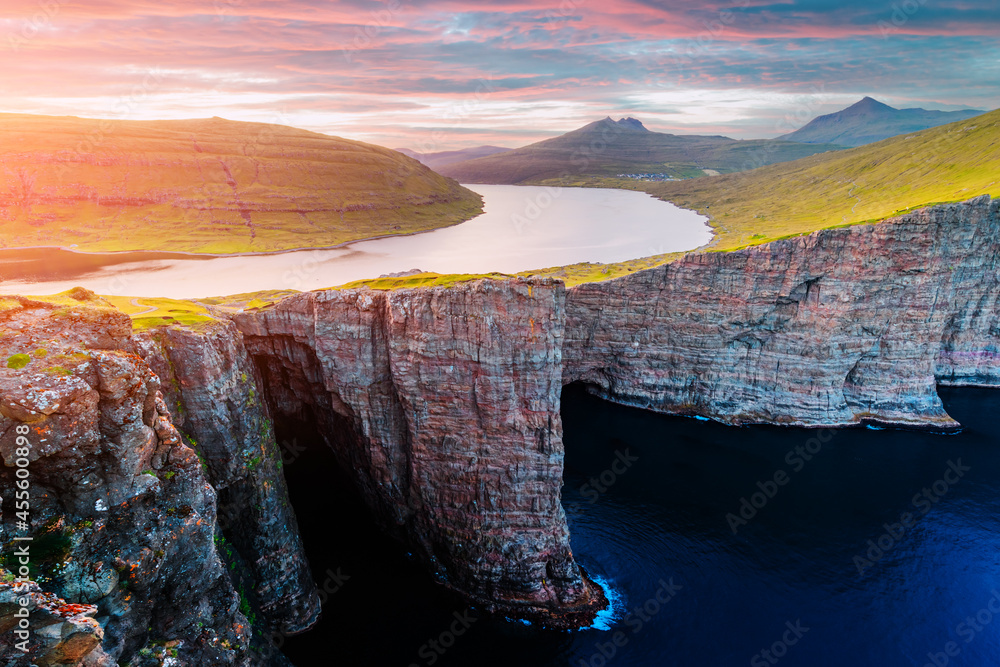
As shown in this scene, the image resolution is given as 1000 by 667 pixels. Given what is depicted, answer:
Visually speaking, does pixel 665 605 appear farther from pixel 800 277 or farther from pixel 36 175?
pixel 36 175

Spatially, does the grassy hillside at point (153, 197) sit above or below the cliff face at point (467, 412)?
above

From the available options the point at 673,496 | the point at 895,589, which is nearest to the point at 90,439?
the point at 673,496

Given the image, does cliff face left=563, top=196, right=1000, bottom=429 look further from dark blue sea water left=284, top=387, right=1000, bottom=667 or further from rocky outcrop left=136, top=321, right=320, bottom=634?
rocky outcrop left=136, top=321, right=320, bottom=634

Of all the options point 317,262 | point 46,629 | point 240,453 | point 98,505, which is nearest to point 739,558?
point 240,453

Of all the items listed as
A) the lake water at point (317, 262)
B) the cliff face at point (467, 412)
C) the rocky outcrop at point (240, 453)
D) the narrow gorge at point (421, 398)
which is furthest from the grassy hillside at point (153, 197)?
the rocky outcrop at point (240, 453)

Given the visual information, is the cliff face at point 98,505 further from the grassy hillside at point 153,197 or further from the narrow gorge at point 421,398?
the grassy hillside at point 153,197

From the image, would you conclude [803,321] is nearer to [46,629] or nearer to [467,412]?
[467,412]
